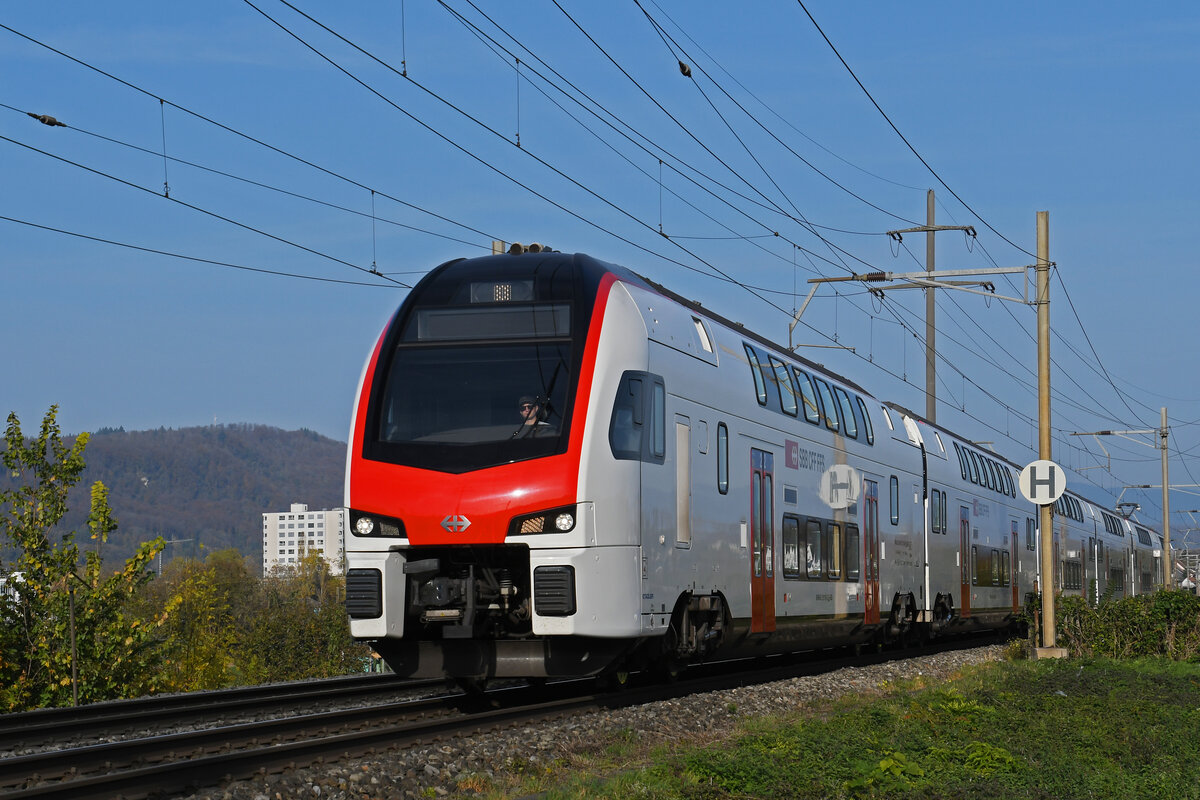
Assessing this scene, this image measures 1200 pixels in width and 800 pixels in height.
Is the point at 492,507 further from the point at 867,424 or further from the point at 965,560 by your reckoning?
the point at 965,560

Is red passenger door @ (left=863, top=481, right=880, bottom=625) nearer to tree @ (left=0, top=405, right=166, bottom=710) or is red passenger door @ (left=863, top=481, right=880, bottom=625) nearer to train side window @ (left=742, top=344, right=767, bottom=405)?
train side window @ (left=742, top=344, right=767, bottom=405)

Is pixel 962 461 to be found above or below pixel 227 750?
above

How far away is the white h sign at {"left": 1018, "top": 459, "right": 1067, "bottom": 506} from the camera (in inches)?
795

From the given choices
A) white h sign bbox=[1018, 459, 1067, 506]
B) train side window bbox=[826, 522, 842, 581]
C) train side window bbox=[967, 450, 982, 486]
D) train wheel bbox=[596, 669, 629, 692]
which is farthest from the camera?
train side window bbox=[967, 450, 982, 486]

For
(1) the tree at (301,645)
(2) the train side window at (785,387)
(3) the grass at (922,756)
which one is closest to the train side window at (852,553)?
(2) the train side window at (785,387)

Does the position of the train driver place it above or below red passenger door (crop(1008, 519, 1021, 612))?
above

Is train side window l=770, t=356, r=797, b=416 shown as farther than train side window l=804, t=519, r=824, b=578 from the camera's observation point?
No

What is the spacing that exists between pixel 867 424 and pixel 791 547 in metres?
5.10

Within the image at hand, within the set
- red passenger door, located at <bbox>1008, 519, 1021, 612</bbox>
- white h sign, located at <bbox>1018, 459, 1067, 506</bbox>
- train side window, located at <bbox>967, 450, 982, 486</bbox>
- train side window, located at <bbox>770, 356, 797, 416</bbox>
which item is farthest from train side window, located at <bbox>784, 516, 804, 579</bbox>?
red passenger door, located at <bbox>1008, 519, 1021, 612</bbox>

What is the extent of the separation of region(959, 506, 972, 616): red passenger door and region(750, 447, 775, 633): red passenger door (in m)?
12.3

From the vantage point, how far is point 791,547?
17.7 metres

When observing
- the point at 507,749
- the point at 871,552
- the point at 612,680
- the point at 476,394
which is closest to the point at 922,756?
the point at 507,749

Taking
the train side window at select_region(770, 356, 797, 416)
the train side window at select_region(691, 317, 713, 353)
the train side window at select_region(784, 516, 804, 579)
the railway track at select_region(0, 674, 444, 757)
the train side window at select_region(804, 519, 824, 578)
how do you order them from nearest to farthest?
the railway track at select_region(0, 674, 444, 757) < the train side window at select_region(691, 317, 713, 353) < the train side window at select_region(784, 516, 804, 579) < the train side window at select_region(770, 356, 797, 416) < the train side window at select_region(804, 519, 824, 578)

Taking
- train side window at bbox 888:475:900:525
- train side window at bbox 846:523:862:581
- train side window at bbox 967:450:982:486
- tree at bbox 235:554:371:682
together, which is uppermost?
train side window at bbox 967:450:982:486
